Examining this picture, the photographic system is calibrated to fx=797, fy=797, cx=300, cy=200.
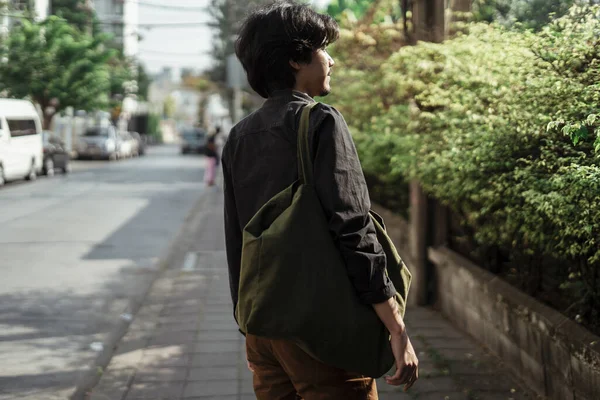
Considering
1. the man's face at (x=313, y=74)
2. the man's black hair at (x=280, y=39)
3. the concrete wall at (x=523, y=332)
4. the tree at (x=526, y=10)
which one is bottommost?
the concrete wall at (x=523, y=332)

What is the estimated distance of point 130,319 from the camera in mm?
6719

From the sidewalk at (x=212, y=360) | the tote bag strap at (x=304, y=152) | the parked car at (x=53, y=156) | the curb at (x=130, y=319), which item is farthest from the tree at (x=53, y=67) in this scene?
the tote bag strap at (x=304, y=152)

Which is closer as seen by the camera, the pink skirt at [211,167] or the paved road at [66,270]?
the paved road at [66,270]

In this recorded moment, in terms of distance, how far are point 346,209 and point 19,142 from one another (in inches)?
861

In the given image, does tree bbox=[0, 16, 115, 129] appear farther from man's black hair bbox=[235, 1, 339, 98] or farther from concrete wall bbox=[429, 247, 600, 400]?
man's black hair bbox=[235, 1, 339, 98]

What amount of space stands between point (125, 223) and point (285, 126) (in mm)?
11838

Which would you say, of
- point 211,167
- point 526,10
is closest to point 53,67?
point 211,167

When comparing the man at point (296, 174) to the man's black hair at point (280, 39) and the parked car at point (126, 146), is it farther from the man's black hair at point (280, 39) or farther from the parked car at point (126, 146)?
the parked car at point (126, 146)

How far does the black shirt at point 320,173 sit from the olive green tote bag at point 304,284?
0.10 ft

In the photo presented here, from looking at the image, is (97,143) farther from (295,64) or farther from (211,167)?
(295,64)

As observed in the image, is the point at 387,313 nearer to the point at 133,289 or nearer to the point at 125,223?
the point at 133,289

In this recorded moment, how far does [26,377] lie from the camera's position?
16.4 feet

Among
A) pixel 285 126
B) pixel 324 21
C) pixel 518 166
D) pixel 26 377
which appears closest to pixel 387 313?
pixel 285 126

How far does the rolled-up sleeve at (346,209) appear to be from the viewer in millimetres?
1923
